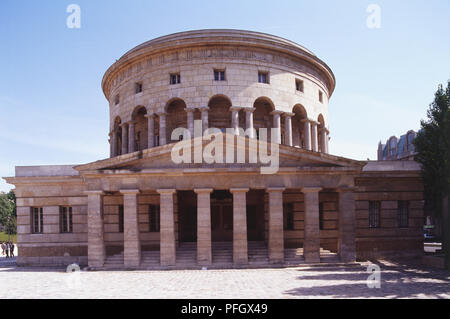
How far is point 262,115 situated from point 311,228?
1305 centimetres

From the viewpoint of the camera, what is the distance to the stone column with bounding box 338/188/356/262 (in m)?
25.5

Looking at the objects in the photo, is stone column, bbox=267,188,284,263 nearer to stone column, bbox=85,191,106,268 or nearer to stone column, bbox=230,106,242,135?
stone column, bbox=230,106,242,135

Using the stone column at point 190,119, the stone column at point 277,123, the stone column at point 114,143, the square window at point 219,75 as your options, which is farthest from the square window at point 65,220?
the stone column at point 277,123

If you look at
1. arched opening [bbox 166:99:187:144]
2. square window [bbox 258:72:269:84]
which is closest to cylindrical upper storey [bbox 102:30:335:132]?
square window [bbox 258:72:269:84]

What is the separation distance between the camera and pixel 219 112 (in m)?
34.5

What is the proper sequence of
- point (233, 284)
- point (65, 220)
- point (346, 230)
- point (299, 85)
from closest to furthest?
point (233, 284), point (346, 230), point (65, 220), point (299, 85)

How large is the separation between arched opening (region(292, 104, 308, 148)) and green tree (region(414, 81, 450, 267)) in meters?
10.8

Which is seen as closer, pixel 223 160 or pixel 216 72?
pixel 223 160

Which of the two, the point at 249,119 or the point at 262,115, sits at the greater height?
the point at 262,115

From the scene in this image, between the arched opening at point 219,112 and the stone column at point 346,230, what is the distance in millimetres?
12484

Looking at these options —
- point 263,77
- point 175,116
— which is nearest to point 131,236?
point 175,116

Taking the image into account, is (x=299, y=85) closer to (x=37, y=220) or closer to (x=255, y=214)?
(x=255, y=214)
